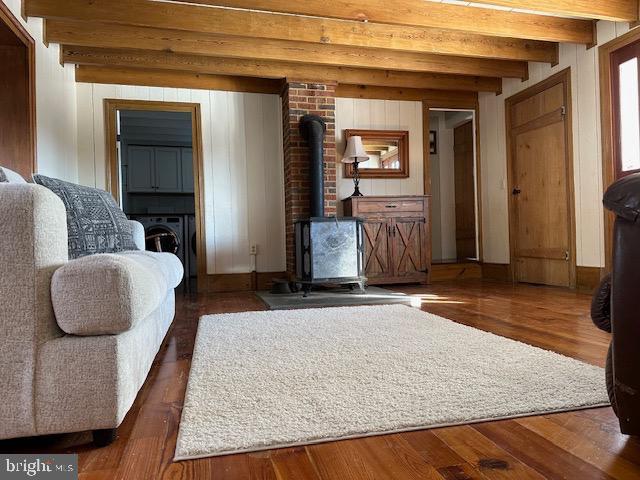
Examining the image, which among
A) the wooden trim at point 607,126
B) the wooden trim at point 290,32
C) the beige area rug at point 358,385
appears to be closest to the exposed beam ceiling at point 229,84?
the wooden trim at point 290,32

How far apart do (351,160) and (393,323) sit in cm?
255

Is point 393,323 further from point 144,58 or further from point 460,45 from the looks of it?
point 144,58

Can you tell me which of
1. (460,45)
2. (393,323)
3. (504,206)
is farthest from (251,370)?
(504,206)

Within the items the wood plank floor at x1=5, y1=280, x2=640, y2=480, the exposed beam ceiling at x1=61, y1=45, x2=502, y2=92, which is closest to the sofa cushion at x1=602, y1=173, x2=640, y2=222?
the wood plank floor at x1=5, y1=280, x2=640, y2=480

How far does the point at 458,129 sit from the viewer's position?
19.5 ft

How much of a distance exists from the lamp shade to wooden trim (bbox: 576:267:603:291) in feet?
7.68

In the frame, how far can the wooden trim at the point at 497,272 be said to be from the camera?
4820 mm

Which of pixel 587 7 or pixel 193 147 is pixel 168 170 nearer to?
pixel 193 147

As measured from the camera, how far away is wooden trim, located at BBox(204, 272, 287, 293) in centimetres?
454

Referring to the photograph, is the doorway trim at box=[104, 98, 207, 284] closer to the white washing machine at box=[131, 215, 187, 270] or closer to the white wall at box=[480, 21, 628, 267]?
the white washing machine at box=[131, 215, 187, 270]

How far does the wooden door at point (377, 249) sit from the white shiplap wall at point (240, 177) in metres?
0.97

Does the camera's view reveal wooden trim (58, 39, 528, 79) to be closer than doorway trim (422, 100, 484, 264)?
Yes

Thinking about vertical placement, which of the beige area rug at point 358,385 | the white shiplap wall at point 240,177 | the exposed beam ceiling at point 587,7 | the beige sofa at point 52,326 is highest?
the exposed beam ceiling at point 587,7

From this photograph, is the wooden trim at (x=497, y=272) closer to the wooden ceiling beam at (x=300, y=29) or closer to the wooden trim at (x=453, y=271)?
the wooden trim at (x=453, y=271)
